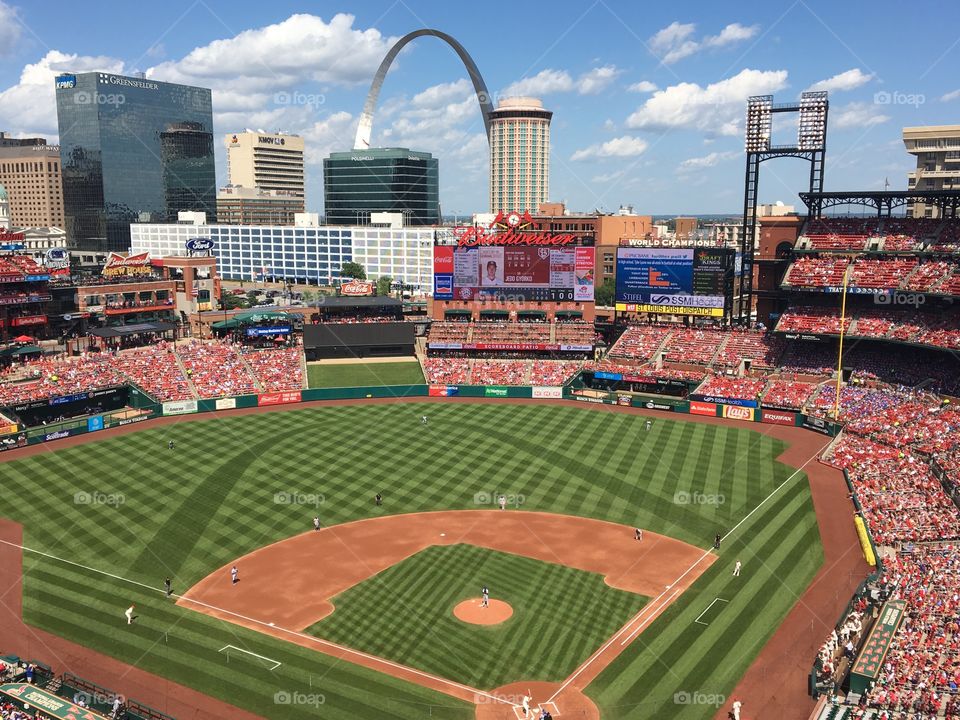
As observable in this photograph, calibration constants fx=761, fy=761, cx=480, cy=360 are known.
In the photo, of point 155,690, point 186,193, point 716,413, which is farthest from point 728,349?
point 186,193

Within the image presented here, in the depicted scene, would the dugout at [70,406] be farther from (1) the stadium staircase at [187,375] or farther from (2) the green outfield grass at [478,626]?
(2) the green outfield grass at [478,626]

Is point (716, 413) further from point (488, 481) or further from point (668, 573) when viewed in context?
point (668, 573)

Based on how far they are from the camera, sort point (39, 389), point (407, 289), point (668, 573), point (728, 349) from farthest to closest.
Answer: point (407, 289), point (728, 349), point (39, 389), point (668, 573)

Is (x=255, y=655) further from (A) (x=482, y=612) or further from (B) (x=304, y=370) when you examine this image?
(B) (x=304, y=370)

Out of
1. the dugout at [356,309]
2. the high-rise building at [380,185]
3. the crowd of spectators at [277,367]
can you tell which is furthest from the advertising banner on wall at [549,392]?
the high-rise building at [380,185]

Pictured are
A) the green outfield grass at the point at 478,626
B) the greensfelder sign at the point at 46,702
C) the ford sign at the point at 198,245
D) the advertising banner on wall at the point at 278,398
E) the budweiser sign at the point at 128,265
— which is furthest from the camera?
the ford sign at the point at 198,245

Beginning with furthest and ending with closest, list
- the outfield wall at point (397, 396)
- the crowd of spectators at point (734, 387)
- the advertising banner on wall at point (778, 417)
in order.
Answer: the crowd of spectators at point (734, 387), the advertising banner on wall at point (778, 417), the outfield wall at point (397, 396)

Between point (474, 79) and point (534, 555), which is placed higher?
point (474, 79)
